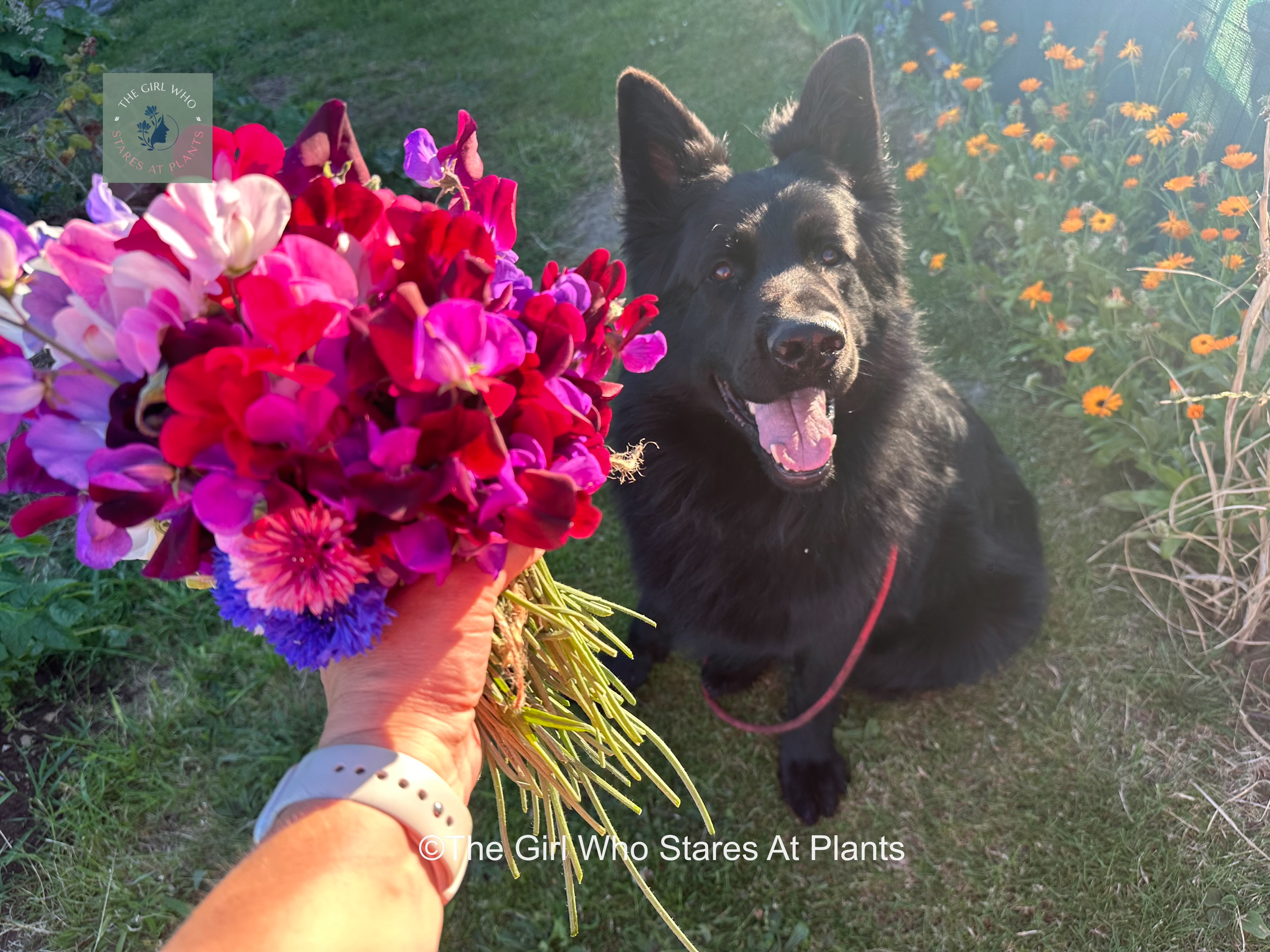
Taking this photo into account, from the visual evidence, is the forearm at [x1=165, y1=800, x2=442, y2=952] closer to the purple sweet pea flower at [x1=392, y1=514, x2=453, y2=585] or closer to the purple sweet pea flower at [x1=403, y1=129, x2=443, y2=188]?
the purple sweet pea flower at [x1=392, y1=514, x2=453, y2=585]

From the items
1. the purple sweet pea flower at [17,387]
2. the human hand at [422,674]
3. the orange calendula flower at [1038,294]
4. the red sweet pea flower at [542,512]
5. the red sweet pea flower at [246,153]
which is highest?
the red sweet pea flower at [246,153]

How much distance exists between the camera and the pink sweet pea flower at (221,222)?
29.2 inches

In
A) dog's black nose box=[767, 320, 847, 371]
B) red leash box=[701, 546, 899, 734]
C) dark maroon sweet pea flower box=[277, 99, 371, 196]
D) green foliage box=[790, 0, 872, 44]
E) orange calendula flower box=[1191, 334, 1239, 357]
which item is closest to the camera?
dark maroon sweet pea flower box=[277, 99, 371, 196]

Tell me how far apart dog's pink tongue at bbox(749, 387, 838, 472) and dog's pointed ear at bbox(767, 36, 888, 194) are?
774 millimetres

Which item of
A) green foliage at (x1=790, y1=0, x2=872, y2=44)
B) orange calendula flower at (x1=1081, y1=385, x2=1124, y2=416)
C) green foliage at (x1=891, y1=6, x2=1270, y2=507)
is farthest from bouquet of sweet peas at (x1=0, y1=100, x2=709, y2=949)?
green foliage at (x1=790, y1=0, x2=872, y2=44)

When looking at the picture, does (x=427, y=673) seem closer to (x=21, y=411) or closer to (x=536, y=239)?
(x=21, y=411)

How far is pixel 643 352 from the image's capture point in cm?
122

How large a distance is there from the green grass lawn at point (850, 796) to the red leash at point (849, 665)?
174 mm

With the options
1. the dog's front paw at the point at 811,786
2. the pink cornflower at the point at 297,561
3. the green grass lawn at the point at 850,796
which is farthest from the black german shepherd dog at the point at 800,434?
the pink cornflower at the point at 297,561

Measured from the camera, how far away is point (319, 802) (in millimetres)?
907

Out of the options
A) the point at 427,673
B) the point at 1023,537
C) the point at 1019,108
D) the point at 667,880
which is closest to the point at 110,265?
the point at 427,673

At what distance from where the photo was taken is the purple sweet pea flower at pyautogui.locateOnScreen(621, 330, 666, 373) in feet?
3.97

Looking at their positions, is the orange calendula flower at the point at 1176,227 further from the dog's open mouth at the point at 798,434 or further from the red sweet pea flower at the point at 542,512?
the red sweet pea flower at the point at 542,512

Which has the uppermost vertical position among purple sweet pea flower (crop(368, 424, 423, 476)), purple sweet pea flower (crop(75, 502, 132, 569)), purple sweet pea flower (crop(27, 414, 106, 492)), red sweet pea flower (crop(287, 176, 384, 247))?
red sweet pea flower (crop(287, 176, 384, 247))
